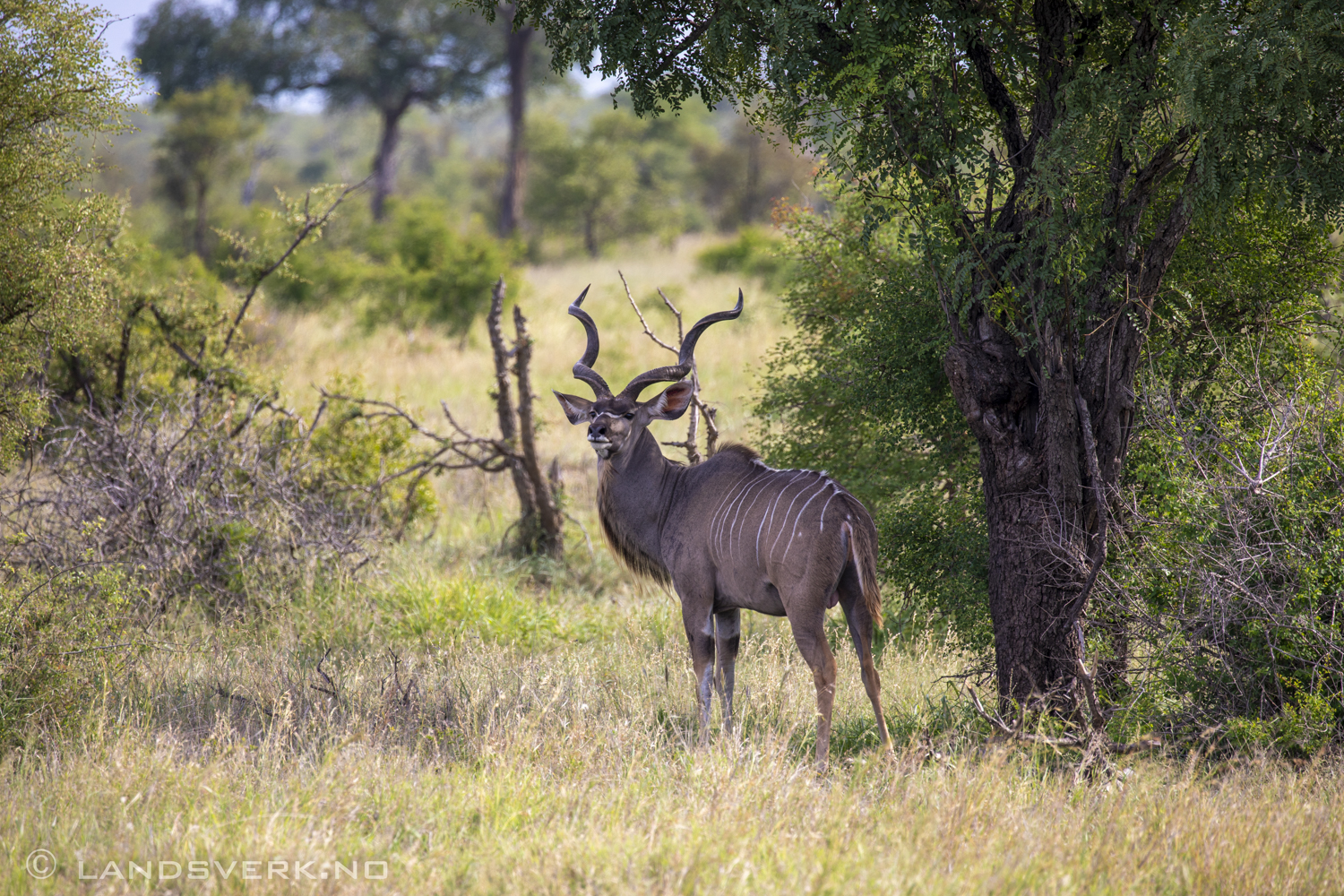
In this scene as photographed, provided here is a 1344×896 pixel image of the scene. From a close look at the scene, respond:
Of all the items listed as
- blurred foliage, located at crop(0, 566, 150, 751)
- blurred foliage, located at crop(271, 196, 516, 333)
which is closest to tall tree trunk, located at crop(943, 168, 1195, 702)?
blurred foliage, located at crop(0, 566, 150, 751)

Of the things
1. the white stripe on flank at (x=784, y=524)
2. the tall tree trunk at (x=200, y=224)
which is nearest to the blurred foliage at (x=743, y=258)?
the tall tree trunk at (x=200, y=224)

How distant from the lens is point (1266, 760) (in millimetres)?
4500

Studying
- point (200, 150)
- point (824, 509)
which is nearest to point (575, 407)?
point (824, 509)

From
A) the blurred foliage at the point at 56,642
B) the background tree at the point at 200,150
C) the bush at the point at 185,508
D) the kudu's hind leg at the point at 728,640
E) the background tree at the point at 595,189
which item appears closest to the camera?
the blurred foliage at the point at 56,642

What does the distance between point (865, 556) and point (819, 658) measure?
0.51 meters

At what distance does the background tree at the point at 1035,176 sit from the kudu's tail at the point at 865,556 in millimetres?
655

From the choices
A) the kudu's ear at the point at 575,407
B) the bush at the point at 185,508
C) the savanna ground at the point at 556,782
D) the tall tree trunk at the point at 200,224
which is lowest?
the savanna ground at the point at 556,782

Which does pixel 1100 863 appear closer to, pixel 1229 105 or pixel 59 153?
pixel 1229 105

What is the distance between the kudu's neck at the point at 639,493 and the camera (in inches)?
238

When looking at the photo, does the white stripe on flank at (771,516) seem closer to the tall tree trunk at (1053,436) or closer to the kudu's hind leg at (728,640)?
the kudu's hind leg at (728,640)

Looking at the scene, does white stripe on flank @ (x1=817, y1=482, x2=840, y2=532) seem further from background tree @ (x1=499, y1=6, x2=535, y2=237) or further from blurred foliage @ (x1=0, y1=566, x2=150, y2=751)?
background tree @ (x1=499, y1=6, x2=535, y2=237)

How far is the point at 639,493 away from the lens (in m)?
6.07

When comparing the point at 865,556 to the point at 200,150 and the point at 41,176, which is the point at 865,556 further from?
the point at 200,150

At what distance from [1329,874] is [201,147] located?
90.3 ft
